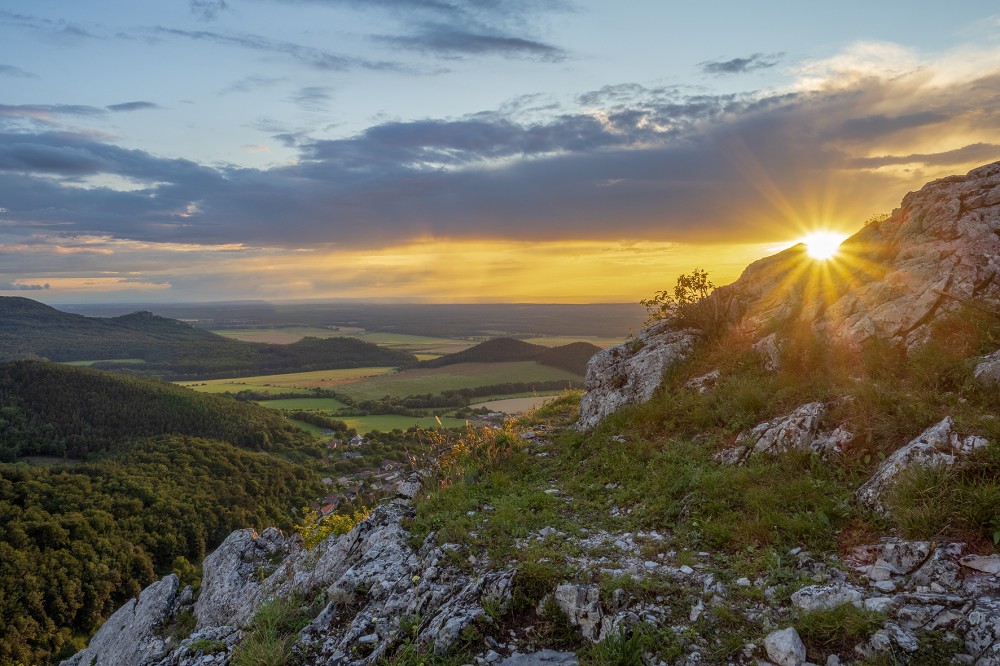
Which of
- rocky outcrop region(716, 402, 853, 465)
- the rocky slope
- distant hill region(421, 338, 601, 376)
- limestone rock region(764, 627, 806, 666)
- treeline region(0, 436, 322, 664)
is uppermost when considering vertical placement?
the rocky slope

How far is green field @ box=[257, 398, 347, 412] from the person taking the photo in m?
124

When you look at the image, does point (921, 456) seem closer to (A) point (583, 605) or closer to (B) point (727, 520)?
(B) point (727, 520)

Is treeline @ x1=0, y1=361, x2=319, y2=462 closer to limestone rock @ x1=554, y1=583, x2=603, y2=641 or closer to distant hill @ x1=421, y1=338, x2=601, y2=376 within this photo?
distant hill @ x1=421, y1=338, x2=601, y2=376

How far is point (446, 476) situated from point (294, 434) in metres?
103

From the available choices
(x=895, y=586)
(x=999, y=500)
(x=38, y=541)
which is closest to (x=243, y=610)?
(x=895, y=586)

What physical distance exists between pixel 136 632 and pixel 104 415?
112 meters

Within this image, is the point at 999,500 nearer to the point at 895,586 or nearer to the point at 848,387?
the point at 895,586

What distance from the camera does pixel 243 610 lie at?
409 inches

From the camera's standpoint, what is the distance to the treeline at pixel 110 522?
175 ft

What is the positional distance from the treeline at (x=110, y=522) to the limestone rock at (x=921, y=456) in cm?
6650

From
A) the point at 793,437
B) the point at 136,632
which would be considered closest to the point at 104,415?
the point at 136,632

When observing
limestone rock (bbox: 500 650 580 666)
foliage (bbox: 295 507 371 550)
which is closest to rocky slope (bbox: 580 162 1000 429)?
foliage (bbox: 295 507 371 550)

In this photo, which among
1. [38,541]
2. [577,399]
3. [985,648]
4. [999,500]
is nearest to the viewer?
[985,648]

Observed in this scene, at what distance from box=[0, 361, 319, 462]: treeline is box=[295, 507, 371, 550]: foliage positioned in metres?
90.5
